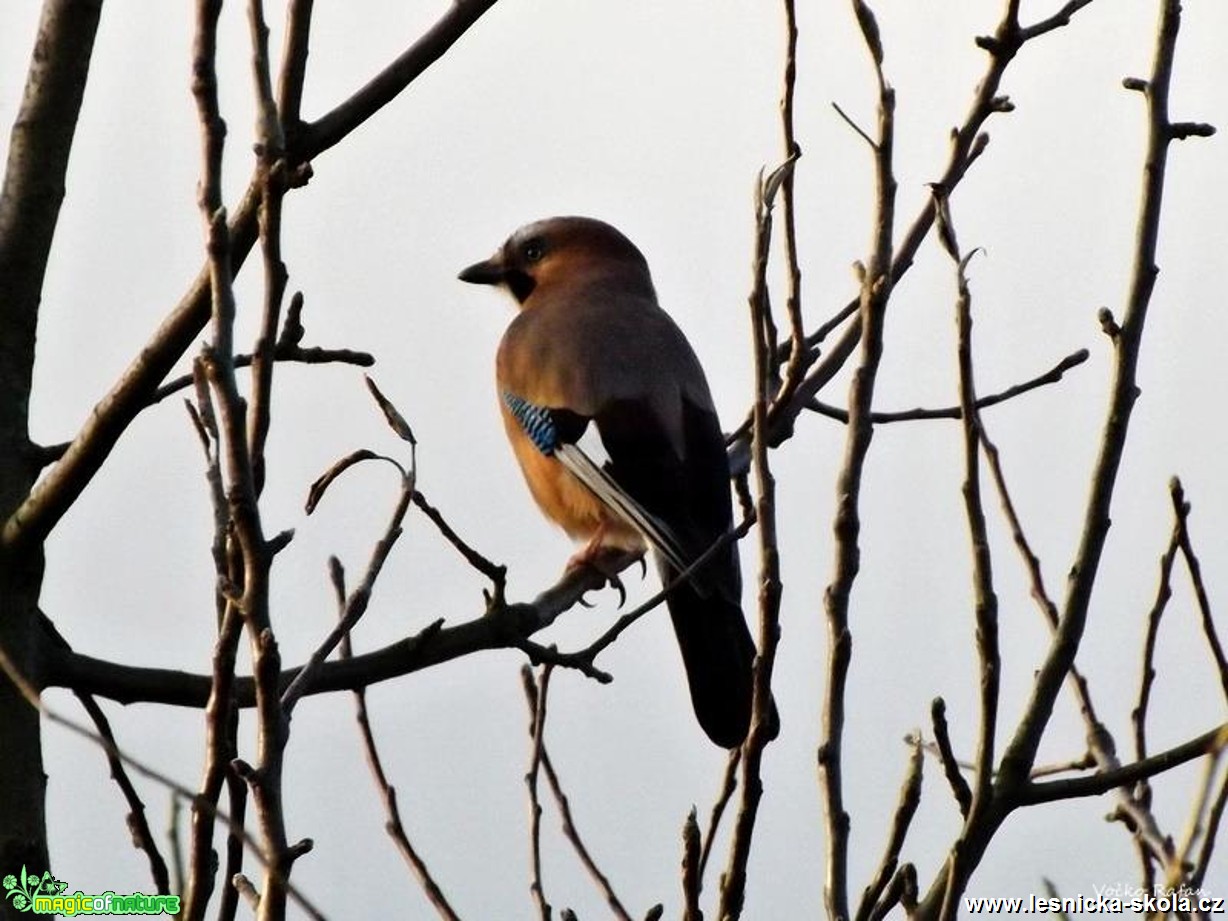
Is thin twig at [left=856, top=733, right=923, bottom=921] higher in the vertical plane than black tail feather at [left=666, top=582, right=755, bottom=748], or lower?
lower

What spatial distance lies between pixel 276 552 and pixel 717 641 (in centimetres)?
278

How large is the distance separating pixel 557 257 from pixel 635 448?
5.92 feet

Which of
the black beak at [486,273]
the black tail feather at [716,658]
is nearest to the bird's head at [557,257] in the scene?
the black beak at [486,273]

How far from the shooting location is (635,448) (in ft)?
17.4

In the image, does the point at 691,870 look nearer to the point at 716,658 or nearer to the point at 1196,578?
the point at 1196,578

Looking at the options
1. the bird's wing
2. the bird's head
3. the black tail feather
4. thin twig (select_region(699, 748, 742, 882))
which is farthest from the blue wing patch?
thin twig (select_region(699, 748, 742, 882))

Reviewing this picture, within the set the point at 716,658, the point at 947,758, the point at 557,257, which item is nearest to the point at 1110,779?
the point at 947,758

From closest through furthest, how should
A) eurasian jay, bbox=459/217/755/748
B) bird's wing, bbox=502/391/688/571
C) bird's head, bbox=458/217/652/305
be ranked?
eurasian jay, bbox=459/217/755/748 < bird's wing, bbox=502/391/688/571 < bird's head, bbox=458/217/652/305

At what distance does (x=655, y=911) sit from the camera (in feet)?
10.3

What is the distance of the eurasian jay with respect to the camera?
479 cm

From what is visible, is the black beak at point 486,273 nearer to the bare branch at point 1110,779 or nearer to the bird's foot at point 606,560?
the bird's foot at point 606,560

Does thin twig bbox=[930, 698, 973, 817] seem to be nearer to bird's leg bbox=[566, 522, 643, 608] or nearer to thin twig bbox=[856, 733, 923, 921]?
thin twig bbox=[856, 733, 923, 921]

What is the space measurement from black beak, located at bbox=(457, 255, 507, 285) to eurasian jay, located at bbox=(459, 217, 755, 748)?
338 millimetres

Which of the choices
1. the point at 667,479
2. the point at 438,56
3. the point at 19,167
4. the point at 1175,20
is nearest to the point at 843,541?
the point at 1175,20
